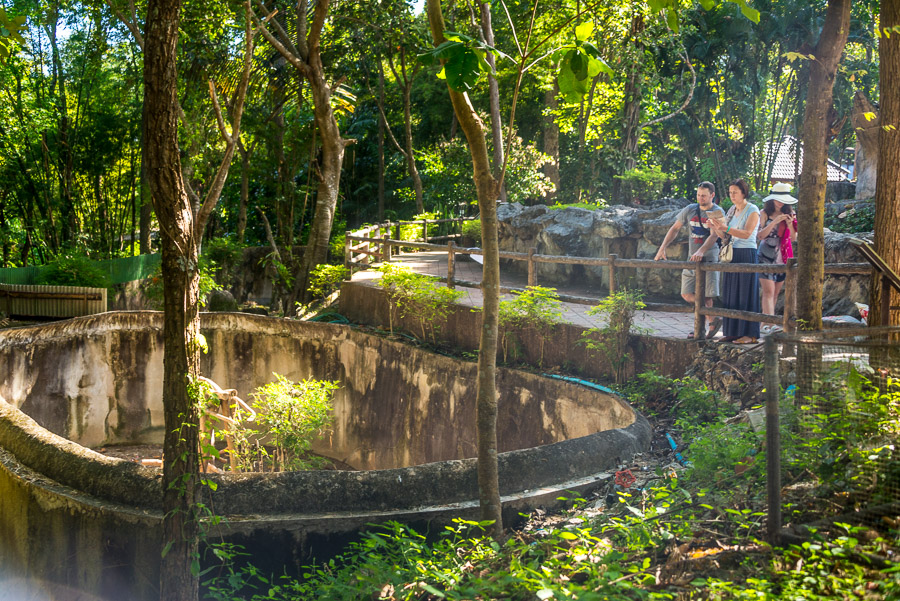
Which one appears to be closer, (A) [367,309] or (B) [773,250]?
(B) [773,250]

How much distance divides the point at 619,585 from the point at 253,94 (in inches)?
608

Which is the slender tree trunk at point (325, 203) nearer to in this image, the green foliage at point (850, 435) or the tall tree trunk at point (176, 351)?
the tall tree trunk at point (176, 351)

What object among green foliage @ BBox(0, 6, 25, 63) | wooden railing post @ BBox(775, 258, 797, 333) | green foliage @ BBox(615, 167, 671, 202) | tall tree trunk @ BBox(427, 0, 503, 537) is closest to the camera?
tall tree trunk @ BBox(427, 0, 503, 537)

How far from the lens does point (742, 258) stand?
690 cm

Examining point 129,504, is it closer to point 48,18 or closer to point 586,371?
point 586,371

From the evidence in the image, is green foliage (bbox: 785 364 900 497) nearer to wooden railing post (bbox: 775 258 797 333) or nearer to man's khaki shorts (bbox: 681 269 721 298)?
wooden railing post (bbox: 775 258 797 333)

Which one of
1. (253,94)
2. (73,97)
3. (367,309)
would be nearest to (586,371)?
(367,309)

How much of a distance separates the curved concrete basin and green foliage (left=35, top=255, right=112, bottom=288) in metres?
1.87

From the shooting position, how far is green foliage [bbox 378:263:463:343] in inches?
351

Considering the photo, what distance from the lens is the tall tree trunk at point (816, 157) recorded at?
478 cm

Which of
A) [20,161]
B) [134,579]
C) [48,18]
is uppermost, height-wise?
[48,18]

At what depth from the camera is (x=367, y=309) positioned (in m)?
10.7

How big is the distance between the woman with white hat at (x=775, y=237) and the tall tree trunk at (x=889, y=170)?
164cm

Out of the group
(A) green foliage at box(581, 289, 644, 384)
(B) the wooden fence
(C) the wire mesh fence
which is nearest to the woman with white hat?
(A) green foliage at box(581, 289, 644, 384)
